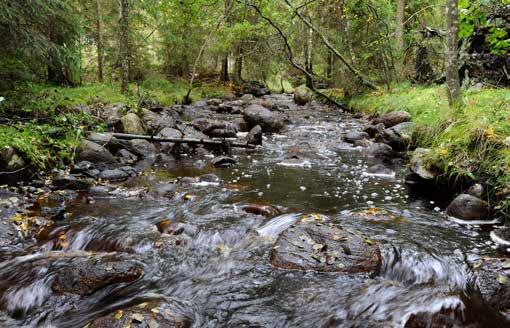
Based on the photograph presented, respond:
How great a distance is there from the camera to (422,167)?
22.5 ft

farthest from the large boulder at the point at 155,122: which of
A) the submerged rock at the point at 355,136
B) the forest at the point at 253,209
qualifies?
the submerged rock at the point at 355,136

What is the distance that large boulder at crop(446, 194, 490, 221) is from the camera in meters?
5.41

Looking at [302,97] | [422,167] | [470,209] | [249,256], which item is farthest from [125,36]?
[470,209]

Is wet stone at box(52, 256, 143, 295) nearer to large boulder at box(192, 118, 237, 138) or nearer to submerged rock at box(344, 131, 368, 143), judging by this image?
large boulder at box(192, 118, 237, 138)

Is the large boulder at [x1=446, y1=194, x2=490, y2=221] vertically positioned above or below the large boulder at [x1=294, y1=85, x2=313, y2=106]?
below

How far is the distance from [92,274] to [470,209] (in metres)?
5.05

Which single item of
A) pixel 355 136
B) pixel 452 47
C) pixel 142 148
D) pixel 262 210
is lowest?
pixel 262 210

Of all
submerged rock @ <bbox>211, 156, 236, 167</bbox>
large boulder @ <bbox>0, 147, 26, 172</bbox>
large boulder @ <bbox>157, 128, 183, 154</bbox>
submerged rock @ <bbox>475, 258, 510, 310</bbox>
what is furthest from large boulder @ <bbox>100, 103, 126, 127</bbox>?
submerged rock @ <bbox>475, 258, 510, 310</bbox>

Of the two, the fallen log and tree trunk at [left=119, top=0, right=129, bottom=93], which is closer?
the fallen log

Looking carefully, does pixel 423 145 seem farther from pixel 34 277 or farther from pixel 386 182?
pixel 34 277

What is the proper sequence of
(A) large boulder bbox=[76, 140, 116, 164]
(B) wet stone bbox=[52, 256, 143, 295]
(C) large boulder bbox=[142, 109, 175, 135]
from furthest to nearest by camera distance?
(C) large boulder bbox=[142, 109, 175, 135]
(A) large boulder bbox=[76, 140, 116, 164]
(B) wet stone bbox=[52, 256, 143, 295]

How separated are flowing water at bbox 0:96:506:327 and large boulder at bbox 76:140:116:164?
1108 mm

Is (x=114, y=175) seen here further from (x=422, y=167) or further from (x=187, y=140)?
(x=422, y=167)

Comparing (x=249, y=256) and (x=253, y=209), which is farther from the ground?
(x=253, y=209)
